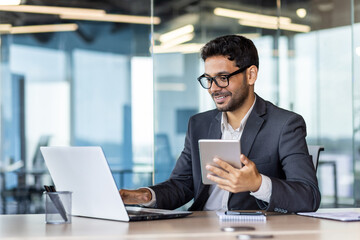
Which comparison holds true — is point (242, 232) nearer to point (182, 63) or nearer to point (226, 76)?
point (226, 76)

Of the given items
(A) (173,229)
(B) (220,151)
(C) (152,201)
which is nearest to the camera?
(A) (173,229)

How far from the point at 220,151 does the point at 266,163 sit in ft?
2.08

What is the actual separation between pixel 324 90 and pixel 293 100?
317 millimetres

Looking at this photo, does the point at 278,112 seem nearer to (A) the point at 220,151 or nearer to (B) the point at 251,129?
(B) the point at 251,129

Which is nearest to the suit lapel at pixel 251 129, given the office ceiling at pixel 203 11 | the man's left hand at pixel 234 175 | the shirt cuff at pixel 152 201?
the shirt cuff at pixel 152 201

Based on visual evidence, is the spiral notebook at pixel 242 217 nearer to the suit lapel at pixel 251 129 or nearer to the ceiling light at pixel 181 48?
the suit lapel at pixel 251 129

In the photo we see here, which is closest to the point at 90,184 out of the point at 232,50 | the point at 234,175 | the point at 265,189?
the point at 234,175

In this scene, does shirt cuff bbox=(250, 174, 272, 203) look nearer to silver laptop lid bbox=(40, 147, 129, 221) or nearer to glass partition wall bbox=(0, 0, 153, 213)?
silver laptop lid bbox=(40, 147, 129, 221)

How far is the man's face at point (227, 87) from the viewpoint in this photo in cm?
290

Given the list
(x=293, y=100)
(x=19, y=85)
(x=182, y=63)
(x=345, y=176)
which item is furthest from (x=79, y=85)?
(x=345, y=176)

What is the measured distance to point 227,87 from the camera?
291cm

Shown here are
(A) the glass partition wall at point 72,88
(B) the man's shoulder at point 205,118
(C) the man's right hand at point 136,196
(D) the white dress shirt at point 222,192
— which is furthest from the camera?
(A) the glass partition wall at point 72,88

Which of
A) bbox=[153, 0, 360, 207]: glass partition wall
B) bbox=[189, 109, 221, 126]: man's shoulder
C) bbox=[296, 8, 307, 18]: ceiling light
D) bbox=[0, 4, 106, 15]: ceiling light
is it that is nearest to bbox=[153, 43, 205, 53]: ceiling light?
bbox=[153, 0, 360, 207]: glass partition wall

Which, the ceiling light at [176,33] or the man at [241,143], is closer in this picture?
the man at [241,143]
